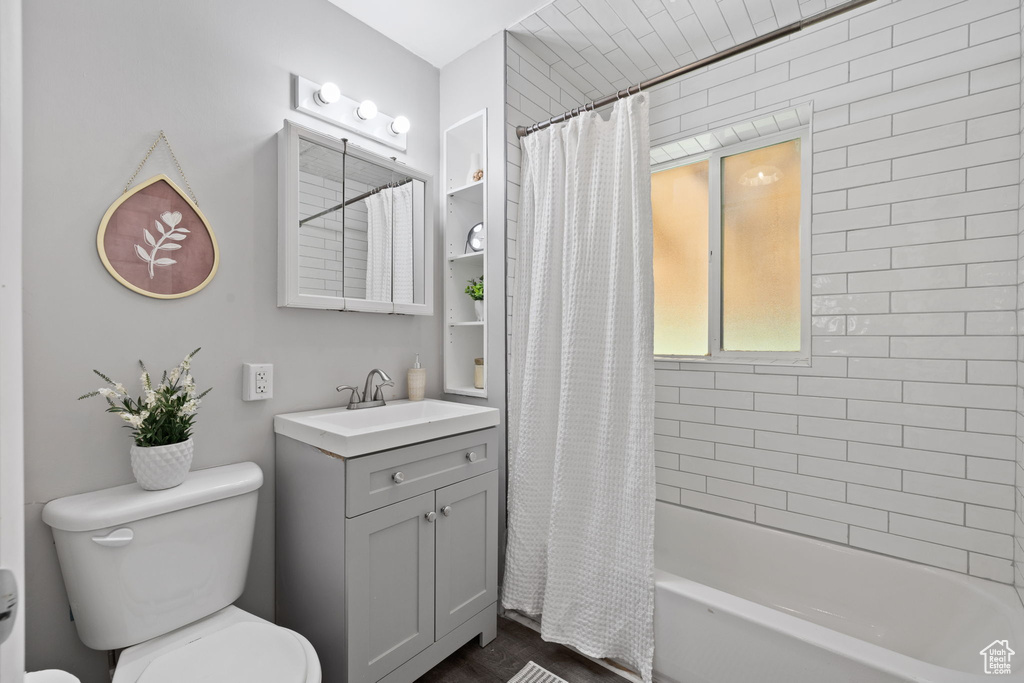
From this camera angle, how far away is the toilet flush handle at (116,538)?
1.16 m

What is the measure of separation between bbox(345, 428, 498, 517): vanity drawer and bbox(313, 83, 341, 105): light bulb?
1360 mm

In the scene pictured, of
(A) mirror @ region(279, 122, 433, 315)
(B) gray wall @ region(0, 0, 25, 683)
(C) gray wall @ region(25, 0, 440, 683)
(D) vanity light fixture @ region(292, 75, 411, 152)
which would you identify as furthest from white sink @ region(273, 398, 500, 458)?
(D) vanity light fixture @ region(292, 75, 411, 152)

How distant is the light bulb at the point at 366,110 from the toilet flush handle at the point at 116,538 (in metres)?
1.64

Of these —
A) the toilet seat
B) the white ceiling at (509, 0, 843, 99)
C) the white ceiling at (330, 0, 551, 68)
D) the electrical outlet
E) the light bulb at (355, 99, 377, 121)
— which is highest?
the white ceiling at (509, 0, 843, 99)

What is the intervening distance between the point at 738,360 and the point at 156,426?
228 cm

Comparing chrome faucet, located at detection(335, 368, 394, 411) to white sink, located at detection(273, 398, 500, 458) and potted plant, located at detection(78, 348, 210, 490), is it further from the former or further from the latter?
potted plant, located at detection(78, 348, 210, 490)

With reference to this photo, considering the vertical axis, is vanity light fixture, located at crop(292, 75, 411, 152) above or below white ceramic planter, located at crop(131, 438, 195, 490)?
above

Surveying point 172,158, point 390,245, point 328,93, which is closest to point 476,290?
point 390,245

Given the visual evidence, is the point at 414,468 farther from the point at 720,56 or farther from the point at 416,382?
the point at 720,56

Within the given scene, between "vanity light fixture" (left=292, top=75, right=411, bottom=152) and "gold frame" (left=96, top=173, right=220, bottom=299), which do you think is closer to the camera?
"gold frame" (left=96, top=173, right=220, bottom=299)

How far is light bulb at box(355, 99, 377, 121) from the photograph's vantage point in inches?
75.2

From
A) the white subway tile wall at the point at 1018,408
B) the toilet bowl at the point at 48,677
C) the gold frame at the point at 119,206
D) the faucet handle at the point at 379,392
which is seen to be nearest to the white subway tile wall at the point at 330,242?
the gold frame at the point at 119,206


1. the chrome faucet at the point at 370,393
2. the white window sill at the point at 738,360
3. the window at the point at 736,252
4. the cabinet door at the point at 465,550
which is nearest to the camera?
the cabinet door at the point at 465,550

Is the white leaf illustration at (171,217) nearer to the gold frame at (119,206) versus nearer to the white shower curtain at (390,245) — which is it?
the gold frame at (119,206)
